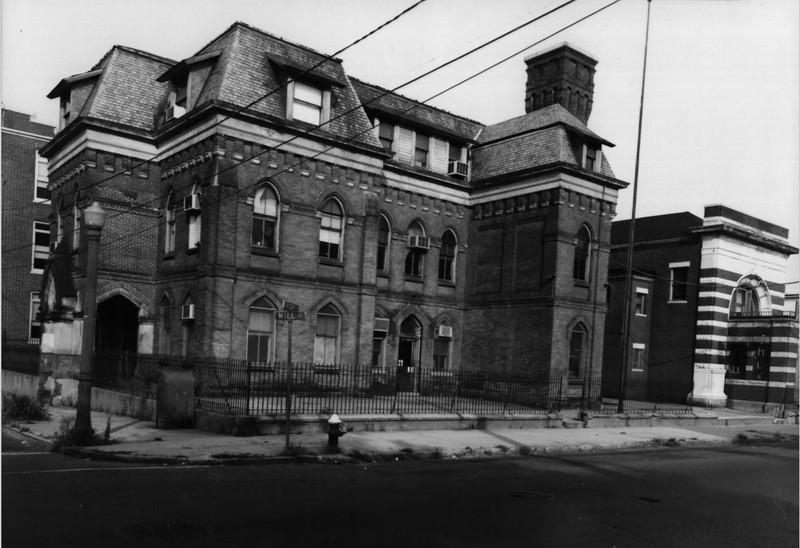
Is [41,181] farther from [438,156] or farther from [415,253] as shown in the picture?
[438,156]

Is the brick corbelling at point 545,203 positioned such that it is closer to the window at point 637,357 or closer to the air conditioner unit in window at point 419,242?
the air conditioner unit in window at point 419,242

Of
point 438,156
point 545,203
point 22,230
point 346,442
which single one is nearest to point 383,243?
point 438,156

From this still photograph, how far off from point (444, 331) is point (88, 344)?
17.4 metres

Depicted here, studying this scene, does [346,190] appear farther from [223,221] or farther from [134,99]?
[134,99]

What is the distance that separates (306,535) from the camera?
7.20m

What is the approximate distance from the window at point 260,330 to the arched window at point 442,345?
858 centimetres

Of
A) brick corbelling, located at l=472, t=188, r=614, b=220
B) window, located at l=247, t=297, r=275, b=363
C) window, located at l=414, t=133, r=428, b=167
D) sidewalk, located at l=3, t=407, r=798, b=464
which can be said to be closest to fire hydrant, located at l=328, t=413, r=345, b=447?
sidewalk, located at l=3, t=407, r=798, b=464

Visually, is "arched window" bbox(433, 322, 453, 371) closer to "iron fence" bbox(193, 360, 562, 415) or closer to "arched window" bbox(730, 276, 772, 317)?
"iron fence" bbox(193, 360, 562, 415)

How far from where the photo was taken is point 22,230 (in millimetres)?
29438

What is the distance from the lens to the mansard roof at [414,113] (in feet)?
88.5

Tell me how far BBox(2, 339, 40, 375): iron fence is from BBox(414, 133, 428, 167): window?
631 inches

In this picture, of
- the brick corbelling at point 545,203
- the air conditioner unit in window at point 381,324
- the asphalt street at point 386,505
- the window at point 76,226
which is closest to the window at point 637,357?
the brick corbelling at point 545,203

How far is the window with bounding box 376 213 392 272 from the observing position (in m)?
27.1

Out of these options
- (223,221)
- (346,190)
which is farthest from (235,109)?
(346,190)
